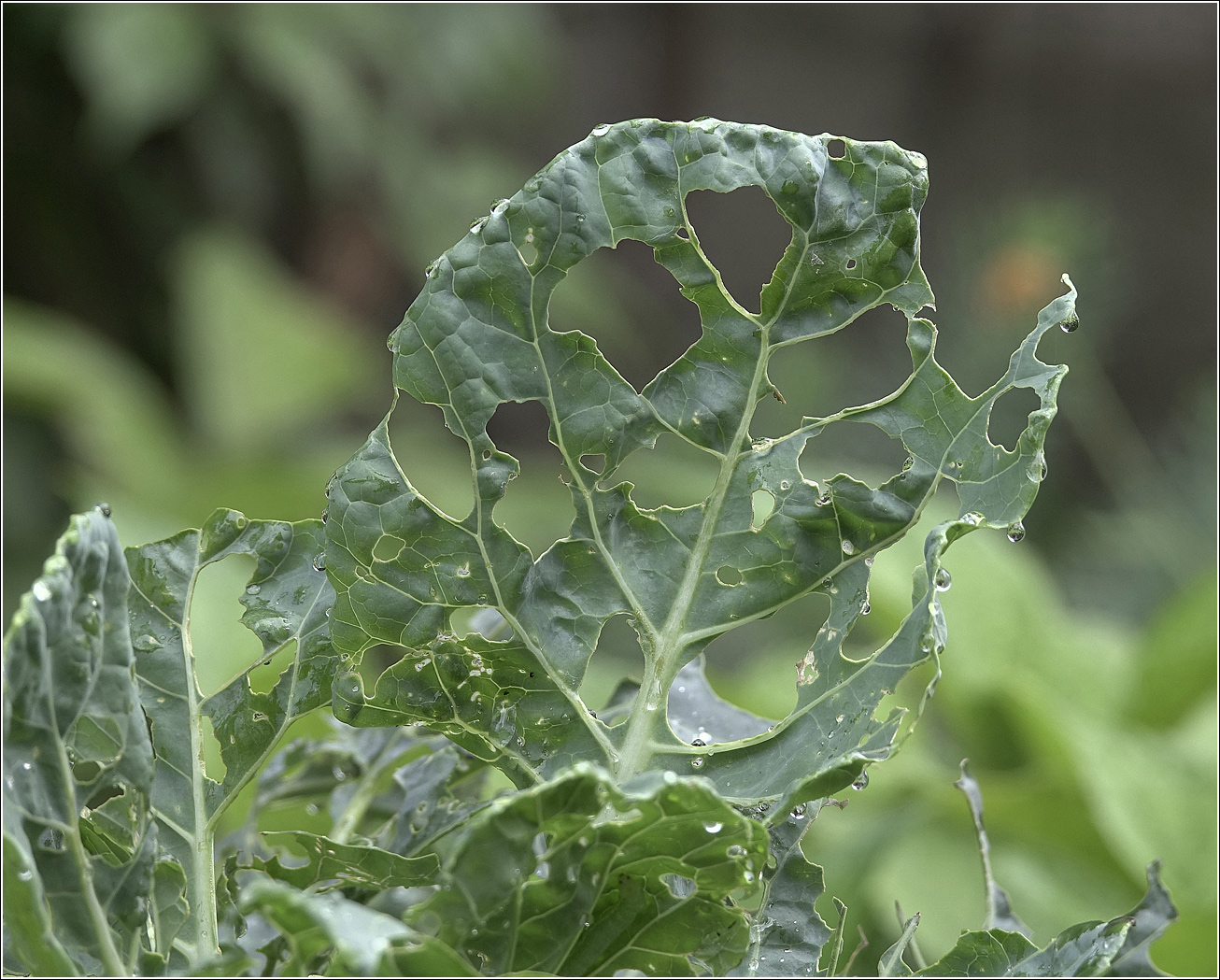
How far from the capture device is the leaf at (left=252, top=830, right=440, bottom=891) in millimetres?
230

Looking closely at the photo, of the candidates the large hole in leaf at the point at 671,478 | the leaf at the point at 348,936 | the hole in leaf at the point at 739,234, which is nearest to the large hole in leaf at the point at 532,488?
the large hole in leaf at the point at 671,478

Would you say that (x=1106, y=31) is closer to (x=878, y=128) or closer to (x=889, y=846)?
(x=878, y=128)

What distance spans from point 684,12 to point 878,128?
515 millimetres

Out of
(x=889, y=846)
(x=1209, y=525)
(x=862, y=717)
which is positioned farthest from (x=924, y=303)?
(x=1209, y=525)

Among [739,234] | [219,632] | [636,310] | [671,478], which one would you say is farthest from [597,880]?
[636,310]

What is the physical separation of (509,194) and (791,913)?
193 centimetres

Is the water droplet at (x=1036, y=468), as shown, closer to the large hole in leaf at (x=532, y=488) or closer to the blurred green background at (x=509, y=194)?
the blurred green background at (x=509, y=194)

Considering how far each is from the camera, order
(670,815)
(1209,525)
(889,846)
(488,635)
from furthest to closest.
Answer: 1. (1209,525)
2. (889,846)
3. (488,635)
4. (670,815)

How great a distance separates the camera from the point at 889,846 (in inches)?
27.2

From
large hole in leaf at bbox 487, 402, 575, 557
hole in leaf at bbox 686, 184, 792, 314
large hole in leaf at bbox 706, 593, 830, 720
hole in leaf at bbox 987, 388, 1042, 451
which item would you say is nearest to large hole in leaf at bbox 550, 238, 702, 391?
hole in leaf at bbox 686, 184, 792, 314

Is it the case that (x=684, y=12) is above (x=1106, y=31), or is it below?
above

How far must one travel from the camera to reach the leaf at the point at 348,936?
145mm

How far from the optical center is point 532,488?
226cm

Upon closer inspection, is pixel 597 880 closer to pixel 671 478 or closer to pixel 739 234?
pixel 671 478
